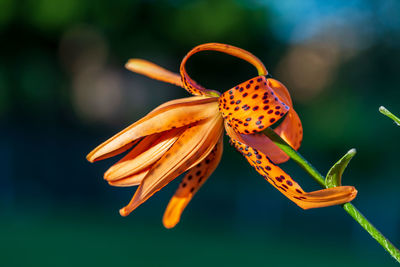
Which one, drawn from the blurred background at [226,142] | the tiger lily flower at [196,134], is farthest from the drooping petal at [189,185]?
the blurred background at [226,142]

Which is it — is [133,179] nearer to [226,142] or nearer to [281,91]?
[281,91]

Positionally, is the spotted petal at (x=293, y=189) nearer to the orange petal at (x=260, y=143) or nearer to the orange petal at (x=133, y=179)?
the orange petal at (x=260, y=143)

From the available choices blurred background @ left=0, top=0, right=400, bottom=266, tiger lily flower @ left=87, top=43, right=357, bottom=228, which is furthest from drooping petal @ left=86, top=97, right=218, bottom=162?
blurred background @ left=0, top=0, right=400, bottom=266

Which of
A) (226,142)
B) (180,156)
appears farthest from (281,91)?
(226,142)

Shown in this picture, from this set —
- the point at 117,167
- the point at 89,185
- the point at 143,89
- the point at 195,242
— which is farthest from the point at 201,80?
the point at 117,167

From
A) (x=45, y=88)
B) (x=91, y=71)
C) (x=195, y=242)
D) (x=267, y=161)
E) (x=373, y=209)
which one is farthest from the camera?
(x=91, y=71)

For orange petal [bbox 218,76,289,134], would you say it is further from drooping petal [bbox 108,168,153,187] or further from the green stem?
drooping petal [bbox 108,168,153,187]

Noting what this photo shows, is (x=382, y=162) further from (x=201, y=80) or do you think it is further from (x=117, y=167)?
(x=117, y=167)
